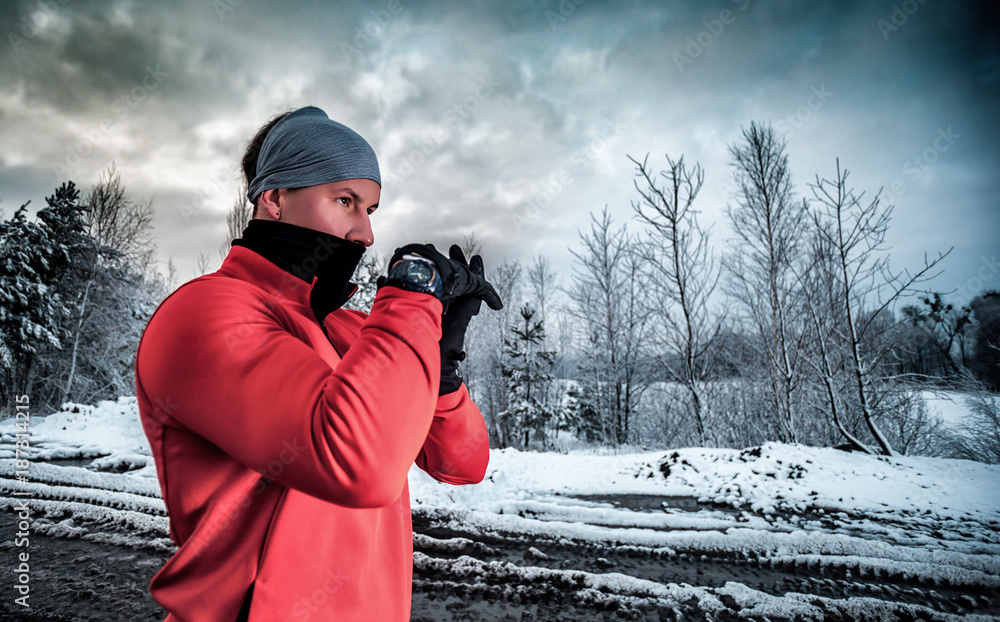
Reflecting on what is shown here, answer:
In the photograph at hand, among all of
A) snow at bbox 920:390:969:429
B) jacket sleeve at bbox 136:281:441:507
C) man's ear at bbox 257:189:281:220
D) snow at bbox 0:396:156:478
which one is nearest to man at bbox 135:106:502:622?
jacket sleeve at bbox 136:281:441:507

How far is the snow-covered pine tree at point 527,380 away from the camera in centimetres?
1920

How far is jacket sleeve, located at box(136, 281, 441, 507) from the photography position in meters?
0.70

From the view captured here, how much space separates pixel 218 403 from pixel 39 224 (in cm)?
2142

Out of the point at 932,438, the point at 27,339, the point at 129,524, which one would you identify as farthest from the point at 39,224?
the point at 932,438

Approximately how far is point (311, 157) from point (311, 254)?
32cm

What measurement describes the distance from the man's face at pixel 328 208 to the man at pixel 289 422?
11 millimetres

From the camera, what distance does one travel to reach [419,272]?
936 millimetres

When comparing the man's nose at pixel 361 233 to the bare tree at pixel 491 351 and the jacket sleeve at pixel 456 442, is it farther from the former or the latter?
the bare tree at pixel 491 351

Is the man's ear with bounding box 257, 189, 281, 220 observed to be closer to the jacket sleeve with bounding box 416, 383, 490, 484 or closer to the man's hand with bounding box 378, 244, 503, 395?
the man's hand with bounding box 378, 244, 503, 395

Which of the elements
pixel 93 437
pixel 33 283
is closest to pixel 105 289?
pixel 33 283

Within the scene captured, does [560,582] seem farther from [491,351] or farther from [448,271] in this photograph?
[491,351]

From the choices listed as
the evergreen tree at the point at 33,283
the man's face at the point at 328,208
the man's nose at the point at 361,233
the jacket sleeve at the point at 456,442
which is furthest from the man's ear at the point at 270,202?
the evergreen tree at the point at 33,283

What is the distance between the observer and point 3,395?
48.0 feet

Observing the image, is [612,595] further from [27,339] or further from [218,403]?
[27,339]
